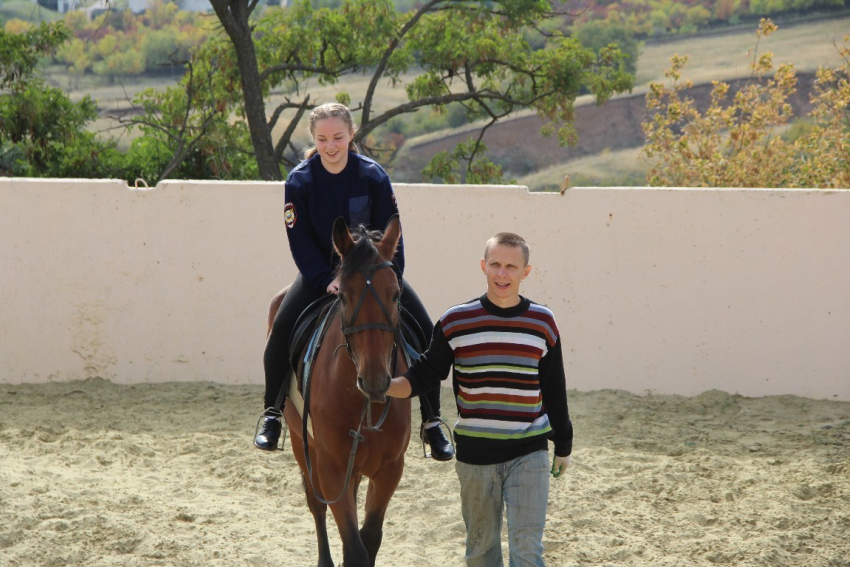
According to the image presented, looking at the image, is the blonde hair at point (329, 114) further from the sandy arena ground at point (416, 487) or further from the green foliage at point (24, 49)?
the green foliage at point (24, 49)

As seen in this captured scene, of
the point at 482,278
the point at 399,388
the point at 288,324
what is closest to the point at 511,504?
the point at 399,388

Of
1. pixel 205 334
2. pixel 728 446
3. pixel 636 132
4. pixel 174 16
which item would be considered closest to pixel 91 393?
pixel 205 334

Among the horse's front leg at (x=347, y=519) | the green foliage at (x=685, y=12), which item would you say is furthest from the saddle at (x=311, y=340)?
the green foliage at (x=685, y=12)

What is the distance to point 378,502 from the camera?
152 inches

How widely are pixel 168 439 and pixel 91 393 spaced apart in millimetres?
1313

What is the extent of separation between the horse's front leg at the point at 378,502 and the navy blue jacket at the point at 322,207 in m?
0.83

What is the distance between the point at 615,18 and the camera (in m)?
35.3

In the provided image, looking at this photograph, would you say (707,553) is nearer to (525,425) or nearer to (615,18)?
(525,425)

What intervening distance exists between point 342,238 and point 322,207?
2.32ft

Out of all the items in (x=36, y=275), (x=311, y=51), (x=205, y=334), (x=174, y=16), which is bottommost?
(x=205, y=334)

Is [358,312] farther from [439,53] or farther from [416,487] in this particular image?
[439,53]

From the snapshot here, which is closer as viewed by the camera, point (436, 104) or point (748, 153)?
point (748, 153)

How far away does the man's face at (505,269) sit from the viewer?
10.2 feet

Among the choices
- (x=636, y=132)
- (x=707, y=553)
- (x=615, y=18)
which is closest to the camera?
(x=707, y=553)
